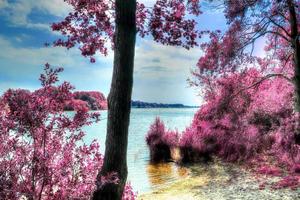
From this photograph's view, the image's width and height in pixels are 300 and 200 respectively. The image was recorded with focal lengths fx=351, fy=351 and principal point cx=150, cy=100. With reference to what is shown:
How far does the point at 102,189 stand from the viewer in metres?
5.49

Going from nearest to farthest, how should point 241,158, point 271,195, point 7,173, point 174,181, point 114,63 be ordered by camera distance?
point 7,173, point 114,63, point 271,195, point 174,181, point 241,158

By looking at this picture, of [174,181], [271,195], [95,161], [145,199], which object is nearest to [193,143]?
[174,181]

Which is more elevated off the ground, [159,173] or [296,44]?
[296,44]

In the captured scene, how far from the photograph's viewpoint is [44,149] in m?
5.11

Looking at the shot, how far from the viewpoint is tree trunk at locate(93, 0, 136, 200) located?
5.57m

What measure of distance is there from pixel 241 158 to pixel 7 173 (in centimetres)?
1278

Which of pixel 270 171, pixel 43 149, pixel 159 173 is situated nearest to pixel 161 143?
pixel 159 173

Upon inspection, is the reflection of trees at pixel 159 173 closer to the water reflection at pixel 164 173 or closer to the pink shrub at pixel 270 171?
the water reflection at pixel 164 173

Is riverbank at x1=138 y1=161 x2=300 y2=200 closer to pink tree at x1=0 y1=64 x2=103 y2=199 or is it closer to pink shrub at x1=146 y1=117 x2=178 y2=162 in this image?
pink shrub at x1=146 y1=117 x2=178 y2=162

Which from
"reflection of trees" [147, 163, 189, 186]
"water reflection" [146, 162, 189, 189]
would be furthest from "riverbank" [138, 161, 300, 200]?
"reflection of trees" [147, 163, 189, 186]

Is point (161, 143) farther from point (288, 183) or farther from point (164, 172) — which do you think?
point (288, 183)

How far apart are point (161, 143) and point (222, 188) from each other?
31.8 ft

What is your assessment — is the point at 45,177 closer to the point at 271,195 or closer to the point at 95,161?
the point at 95,161

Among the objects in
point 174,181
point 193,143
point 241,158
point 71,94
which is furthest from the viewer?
point 193,143
